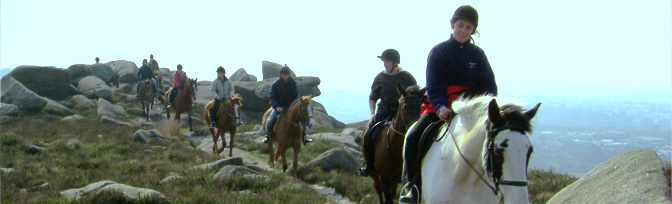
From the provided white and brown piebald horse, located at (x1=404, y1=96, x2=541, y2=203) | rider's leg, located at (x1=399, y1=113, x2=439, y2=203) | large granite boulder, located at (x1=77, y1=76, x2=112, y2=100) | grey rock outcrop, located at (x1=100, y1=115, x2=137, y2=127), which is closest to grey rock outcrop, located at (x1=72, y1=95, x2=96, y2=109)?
large granite boulder, located at (x1=77, y1=76, x2=112, y2=100)

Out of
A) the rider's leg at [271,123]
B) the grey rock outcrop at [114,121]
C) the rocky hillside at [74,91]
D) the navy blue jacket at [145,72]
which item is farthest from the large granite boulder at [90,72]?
the rider's leg at [271,123]

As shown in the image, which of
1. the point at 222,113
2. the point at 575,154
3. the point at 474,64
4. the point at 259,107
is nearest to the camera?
the point at 474,64

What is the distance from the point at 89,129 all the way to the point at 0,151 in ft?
22.2

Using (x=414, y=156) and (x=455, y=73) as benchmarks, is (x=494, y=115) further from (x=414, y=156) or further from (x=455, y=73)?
(x=414, y=156)

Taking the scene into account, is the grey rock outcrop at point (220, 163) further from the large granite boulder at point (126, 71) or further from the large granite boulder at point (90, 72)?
the large granite boulder at point (126, 71)

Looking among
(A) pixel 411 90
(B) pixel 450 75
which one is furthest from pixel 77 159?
(B) pixel 450 75

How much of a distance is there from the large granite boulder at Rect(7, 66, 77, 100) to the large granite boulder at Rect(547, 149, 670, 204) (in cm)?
3362

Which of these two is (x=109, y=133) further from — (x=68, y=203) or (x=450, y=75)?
(x=450, y=75)

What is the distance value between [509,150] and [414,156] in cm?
141

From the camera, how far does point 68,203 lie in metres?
6.96

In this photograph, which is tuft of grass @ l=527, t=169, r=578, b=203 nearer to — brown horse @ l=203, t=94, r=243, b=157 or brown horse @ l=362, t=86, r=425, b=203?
brown horse @ l=362, t=86, r=425, b=203

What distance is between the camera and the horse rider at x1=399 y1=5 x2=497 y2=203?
4480 millimetres

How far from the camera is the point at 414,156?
4.62 metres

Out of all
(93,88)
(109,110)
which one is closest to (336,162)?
(109,110)
